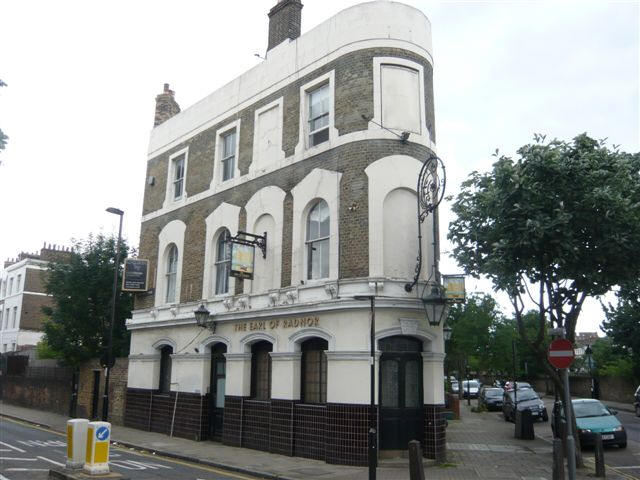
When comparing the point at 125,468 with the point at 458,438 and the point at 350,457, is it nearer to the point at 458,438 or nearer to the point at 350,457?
the point at 350,457

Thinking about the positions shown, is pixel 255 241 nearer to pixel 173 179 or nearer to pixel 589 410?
pixel 173 179

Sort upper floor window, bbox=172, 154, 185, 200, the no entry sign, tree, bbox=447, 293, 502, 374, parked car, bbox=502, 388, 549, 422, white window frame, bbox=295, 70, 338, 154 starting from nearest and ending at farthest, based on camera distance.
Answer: the no entry sign → white window frame, bbox=295, 70, 338, 154 → upper floor window, bbox=172, 154, 185, 200 → parked car, bbox=502, 388, 549, 422 → tree, bbox=447, 293, 502, 374

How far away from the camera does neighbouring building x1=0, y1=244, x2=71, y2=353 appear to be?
48125 millimetres

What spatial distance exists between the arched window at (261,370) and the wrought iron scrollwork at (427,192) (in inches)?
200

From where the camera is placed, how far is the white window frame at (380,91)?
50.6 feet

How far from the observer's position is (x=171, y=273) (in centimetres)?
2220

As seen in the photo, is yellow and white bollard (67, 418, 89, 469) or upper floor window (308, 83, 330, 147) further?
upper floor window (308, 83, 330, 147)

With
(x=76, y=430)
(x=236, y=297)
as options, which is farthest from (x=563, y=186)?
(x=76, y=430)

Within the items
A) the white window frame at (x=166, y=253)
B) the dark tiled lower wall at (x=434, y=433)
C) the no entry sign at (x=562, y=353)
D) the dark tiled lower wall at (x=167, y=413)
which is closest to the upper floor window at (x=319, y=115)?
the white window frame at (x=166, y=253)

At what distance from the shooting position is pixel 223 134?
20.8m

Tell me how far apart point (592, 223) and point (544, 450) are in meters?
7.44

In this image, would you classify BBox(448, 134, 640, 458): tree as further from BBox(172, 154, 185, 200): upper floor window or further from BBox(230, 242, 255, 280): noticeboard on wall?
BBox(172, 154, 185, 200): upper floor window

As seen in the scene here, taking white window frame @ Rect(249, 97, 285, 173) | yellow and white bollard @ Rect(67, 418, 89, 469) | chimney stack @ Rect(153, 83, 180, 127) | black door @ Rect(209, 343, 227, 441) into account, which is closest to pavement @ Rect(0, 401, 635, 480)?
black door @ Rect(209, 343, 227, 441)

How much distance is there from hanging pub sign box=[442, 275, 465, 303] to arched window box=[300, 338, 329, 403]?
343cm
